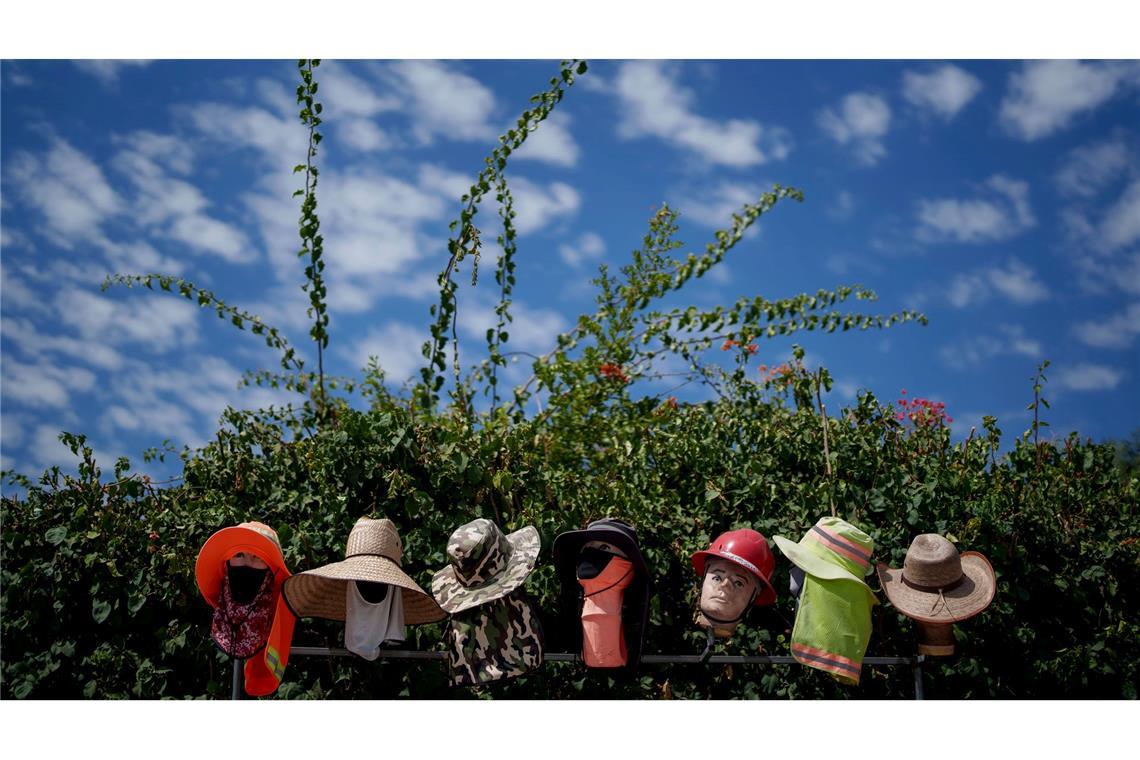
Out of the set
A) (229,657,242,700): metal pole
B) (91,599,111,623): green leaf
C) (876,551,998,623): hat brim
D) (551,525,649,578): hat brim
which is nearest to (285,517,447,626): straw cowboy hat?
(229,657,242,700): metal pole

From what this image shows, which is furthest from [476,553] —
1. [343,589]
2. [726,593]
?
[726,593]

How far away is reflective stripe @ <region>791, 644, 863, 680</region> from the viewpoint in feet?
11.0

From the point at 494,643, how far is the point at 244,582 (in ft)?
3.15

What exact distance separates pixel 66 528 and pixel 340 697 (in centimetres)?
136

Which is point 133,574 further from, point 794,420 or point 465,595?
A: point 794,420

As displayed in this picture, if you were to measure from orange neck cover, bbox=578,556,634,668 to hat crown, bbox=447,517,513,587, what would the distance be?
12.5 inches

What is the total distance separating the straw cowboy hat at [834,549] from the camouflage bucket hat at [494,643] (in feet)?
3.12

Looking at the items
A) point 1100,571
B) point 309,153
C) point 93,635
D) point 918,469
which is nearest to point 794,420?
point 918,469

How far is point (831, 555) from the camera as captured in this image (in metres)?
3.50

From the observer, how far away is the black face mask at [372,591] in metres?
3.47

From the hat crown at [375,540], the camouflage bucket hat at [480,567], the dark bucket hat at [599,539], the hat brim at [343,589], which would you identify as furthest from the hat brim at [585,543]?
the hat crown at [375,540]

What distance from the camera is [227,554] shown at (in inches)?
139

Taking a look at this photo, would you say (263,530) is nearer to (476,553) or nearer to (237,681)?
(237,681)

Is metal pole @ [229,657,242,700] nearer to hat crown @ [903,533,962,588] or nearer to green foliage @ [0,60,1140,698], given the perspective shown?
green foliage @ [0,60,1140,698]
